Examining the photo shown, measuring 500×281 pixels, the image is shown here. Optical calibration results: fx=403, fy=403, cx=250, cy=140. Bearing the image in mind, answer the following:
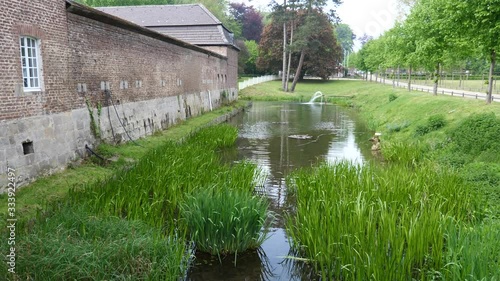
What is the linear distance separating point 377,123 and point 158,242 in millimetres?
17342

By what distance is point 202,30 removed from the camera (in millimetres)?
30297

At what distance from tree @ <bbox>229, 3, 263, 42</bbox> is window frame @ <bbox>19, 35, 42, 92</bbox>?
63172 mm

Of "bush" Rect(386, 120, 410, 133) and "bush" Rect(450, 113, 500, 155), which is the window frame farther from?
"bush" Rect(386, 120, 410, 133)

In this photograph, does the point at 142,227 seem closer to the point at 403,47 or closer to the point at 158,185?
the point at 158,185

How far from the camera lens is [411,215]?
5586 millimetres

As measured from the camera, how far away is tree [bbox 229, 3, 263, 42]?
228 ft

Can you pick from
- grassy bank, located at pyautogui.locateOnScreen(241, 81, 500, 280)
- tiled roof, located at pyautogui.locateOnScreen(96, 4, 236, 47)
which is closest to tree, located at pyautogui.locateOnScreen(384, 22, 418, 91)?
tiled roof, located at pyautogui.locateOnScreen(96, 4, 236, 47)

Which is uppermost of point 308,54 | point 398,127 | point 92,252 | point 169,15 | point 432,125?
point 169,15

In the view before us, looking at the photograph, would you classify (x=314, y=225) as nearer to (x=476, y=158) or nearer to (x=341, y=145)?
(x=476, y=158)

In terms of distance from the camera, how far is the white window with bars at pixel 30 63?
26.4ft

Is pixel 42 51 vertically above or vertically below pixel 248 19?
below

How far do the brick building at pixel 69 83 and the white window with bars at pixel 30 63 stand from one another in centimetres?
2

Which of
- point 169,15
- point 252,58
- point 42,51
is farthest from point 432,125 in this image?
point 252,58

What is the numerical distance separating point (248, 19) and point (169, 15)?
40.5 meters
